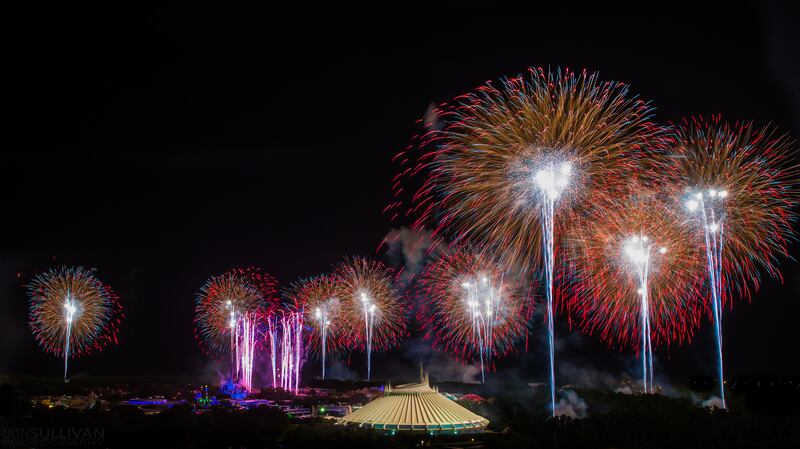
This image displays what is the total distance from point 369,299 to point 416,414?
46.2m

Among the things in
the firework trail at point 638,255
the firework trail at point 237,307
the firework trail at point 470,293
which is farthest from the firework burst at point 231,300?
the firework trail at point 638,255

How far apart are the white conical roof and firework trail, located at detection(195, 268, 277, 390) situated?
4468cm

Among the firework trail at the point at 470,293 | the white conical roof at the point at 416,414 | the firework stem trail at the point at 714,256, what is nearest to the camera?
the white conical roof at the point at 416,414

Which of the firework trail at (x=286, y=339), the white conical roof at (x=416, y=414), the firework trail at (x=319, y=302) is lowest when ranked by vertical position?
the white conical roof at (x=416, y=414)

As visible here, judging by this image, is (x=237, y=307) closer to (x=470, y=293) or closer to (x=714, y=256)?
(x=470, y=293)

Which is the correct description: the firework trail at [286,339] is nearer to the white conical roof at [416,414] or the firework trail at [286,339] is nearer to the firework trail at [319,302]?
the firework trail at [319,302]

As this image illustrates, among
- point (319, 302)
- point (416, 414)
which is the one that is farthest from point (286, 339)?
point (416, 414)

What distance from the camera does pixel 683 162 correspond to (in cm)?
3725

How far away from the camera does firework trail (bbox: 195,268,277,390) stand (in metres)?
65.9

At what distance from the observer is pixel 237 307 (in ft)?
220

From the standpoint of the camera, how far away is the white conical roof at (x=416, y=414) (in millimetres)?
20469

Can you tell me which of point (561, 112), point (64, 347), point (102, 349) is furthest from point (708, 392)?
point (102, 349)

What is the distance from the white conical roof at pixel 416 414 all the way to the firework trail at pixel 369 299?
43.9 meters

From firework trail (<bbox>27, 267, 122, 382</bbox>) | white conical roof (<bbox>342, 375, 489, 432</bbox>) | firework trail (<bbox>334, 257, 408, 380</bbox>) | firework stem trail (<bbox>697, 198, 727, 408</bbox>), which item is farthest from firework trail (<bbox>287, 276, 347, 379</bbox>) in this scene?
white conical roof (<bbox>342, 375, 489, 432</bbox>)
